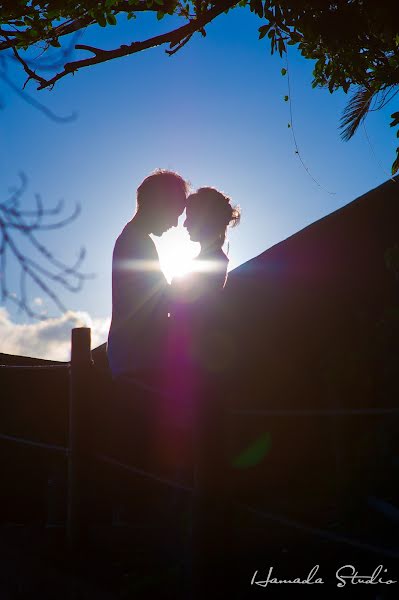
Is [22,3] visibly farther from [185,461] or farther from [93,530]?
[185,461]

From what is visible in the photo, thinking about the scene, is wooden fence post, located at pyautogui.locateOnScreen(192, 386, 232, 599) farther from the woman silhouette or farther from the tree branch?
the tree branch

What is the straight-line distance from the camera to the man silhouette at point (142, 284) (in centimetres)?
271

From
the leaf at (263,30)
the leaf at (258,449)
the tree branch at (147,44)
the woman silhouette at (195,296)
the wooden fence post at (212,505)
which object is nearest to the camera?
the wooden fence post at (212,505)

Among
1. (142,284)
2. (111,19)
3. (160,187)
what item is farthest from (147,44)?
(142,284)

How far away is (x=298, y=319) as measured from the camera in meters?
7.90

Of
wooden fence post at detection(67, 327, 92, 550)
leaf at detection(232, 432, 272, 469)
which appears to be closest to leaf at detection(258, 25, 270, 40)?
wooden fence post at detection(67, 327, 92, 550)

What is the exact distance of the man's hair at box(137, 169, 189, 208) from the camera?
2.80 m

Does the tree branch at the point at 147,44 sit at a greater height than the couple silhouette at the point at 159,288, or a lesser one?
greater

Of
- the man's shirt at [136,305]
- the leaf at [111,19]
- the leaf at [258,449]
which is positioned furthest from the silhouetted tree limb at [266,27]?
the leaf at [258,449]

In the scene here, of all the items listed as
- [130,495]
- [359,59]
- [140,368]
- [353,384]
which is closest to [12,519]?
[130,495]

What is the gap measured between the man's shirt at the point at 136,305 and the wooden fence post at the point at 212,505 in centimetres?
60

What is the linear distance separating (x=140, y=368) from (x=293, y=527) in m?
1.17

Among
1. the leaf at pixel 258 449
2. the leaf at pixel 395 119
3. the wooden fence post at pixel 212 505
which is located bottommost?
the leaf at pixel 258 449

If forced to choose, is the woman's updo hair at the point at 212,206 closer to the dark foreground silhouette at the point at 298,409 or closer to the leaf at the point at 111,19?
the dark foreground silhouette at the point at 298,409
